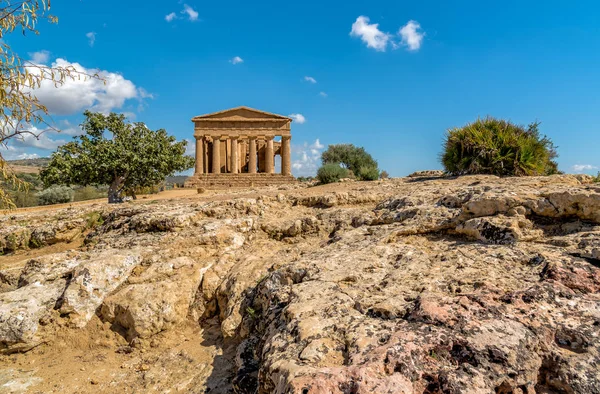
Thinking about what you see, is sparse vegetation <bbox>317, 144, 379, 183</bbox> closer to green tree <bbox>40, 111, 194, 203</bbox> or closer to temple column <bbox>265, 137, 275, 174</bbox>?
temple column <bbox>265, 137, 275, 174</bbox>

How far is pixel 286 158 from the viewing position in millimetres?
31922

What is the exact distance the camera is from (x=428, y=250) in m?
3.39

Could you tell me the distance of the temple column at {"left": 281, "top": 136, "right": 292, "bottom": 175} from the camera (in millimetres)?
31744

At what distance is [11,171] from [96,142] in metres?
14.5

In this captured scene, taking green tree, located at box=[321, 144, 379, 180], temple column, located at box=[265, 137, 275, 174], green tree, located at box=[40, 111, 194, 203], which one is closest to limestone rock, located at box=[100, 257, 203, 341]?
green tree, located at box=[40, 111, 194, 203]

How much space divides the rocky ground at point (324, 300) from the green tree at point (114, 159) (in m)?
11.2

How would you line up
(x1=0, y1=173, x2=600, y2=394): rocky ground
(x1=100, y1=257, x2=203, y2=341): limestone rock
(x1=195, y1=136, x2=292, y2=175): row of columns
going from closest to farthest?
(x1=0, y1=173, x2=600, y2=394): rocky ground → (x1=100, y1=257, x2=203, y2=341): limestone rock → (x1=195, y1=136, x2=292, y2=175): row of columns

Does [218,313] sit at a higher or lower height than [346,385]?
lower

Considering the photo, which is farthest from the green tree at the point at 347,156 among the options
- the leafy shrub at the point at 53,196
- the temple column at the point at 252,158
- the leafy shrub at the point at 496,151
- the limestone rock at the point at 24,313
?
the limestone rock at the point at 24,313

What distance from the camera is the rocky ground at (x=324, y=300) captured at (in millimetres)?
1824

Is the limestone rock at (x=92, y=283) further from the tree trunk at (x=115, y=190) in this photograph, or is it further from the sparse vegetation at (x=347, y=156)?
the sparse vegetation at (x=347, y=156)

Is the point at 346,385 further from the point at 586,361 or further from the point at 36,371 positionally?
the point at 36,371

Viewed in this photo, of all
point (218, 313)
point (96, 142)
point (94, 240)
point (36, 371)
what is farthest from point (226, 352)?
point (96, 142)

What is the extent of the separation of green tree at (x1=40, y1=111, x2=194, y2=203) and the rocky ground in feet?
36.9
